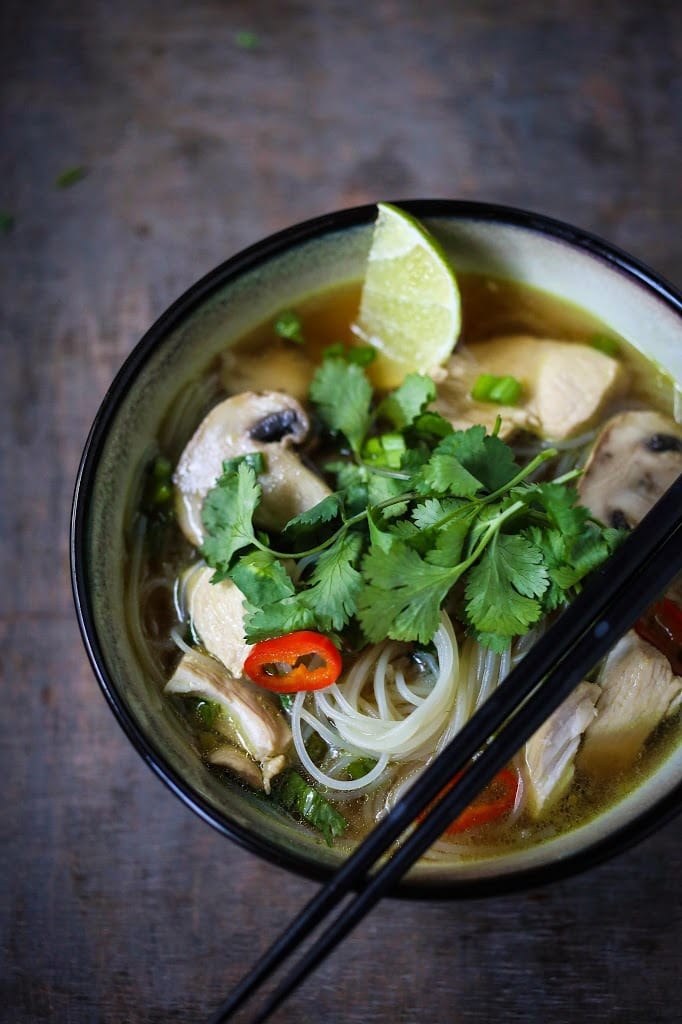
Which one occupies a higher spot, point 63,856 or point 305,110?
point 305,110

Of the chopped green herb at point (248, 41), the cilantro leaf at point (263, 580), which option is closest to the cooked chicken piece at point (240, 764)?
the cilantro leaf at point (263, 580)

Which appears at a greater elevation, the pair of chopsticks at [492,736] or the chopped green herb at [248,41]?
the chopped green herb at [248,41]

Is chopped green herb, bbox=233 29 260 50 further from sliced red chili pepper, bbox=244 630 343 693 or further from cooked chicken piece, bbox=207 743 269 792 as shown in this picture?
cooked chicken piece, bbox=207 743 269 792

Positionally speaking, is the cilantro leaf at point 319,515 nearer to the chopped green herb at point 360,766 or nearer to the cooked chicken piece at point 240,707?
the cooked chicken piece at point 240,707

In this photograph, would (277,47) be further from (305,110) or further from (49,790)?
(49,790)

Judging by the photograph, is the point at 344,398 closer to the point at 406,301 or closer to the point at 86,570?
the point at 406,301

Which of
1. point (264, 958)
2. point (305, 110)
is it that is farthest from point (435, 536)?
point (305, 110)

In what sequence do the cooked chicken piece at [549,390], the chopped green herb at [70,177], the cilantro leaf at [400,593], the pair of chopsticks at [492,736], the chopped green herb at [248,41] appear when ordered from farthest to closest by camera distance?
the chopped green herb at [248,41], the chopped green herb at [70,177], the cooked chicken piece at [549,390], the cilantro leaf at [400,593], the pair of chopsticks at [492,736]
